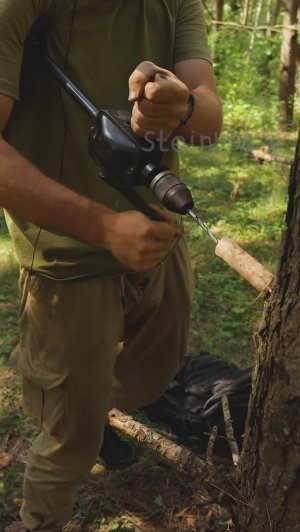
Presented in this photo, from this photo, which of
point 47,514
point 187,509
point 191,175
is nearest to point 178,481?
point 187,509

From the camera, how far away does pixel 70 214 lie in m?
1.49

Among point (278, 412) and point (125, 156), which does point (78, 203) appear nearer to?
point (125, 156)

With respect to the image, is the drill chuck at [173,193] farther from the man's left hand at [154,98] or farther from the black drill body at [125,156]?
the man's left hand at [154,98]

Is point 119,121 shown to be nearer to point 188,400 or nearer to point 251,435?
point 251,435

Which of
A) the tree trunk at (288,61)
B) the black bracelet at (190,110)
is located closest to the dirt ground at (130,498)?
the black bracelet at (190,110)

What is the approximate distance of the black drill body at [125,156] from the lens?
155 centimetres

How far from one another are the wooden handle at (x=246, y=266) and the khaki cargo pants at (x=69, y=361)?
254 millimetres

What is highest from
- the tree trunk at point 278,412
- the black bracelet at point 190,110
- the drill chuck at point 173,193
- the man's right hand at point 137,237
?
the black bracelet at point 190,110

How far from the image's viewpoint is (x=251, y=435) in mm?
1704

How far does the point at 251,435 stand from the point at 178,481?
1.10m

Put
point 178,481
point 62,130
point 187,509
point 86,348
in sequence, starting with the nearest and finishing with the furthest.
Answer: point 62,130 < point 86,348 < point 187,509 < point 178,481

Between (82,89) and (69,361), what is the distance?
0.92 m

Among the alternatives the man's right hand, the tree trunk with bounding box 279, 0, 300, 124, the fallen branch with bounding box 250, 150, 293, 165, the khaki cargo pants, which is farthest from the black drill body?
the tree trunk with bounding box 279, 0, 300, 124

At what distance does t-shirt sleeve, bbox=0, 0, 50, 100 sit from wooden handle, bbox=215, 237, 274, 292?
933mm
